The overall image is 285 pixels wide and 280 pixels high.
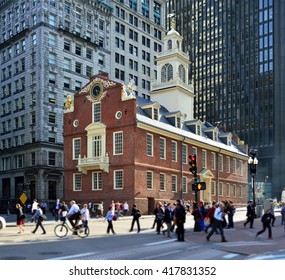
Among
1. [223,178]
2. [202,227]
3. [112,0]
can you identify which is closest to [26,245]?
[202,227]

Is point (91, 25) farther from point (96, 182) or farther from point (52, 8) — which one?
point (96, 182)

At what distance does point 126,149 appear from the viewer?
47031mm

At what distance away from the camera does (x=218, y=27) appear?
144500 mm

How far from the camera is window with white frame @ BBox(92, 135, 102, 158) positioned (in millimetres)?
49594

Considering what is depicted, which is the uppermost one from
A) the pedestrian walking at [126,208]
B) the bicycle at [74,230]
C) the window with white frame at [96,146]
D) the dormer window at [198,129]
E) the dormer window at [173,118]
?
the dormer window at [173,118]

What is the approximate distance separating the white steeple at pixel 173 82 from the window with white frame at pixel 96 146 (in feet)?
51.9

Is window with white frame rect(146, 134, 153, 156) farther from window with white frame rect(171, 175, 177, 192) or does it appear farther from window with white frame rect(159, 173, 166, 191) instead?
window with white frame rect(171, 175, 177, 192)

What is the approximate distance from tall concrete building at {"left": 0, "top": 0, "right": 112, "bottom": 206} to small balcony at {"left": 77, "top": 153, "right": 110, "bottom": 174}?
18.2 metres

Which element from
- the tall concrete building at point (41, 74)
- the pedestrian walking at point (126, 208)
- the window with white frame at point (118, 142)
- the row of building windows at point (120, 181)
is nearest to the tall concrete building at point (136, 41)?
the tall concrete building at point (41, 74)

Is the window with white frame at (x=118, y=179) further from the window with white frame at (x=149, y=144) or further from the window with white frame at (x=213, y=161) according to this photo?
the window with white frame at (x=213, y=161)

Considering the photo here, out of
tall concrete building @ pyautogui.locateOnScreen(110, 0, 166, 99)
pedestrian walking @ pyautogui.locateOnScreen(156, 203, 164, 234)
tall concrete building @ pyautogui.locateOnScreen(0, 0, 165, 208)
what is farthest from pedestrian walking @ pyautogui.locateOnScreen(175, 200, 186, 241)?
tall concrete building @ pyautogui.locateOnScreen(110, 0, 166, 99)

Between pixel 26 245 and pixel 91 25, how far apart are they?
64.9 m

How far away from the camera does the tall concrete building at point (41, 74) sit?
6950 centimetres

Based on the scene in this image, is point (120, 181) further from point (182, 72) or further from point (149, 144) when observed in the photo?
point (182, 72)
